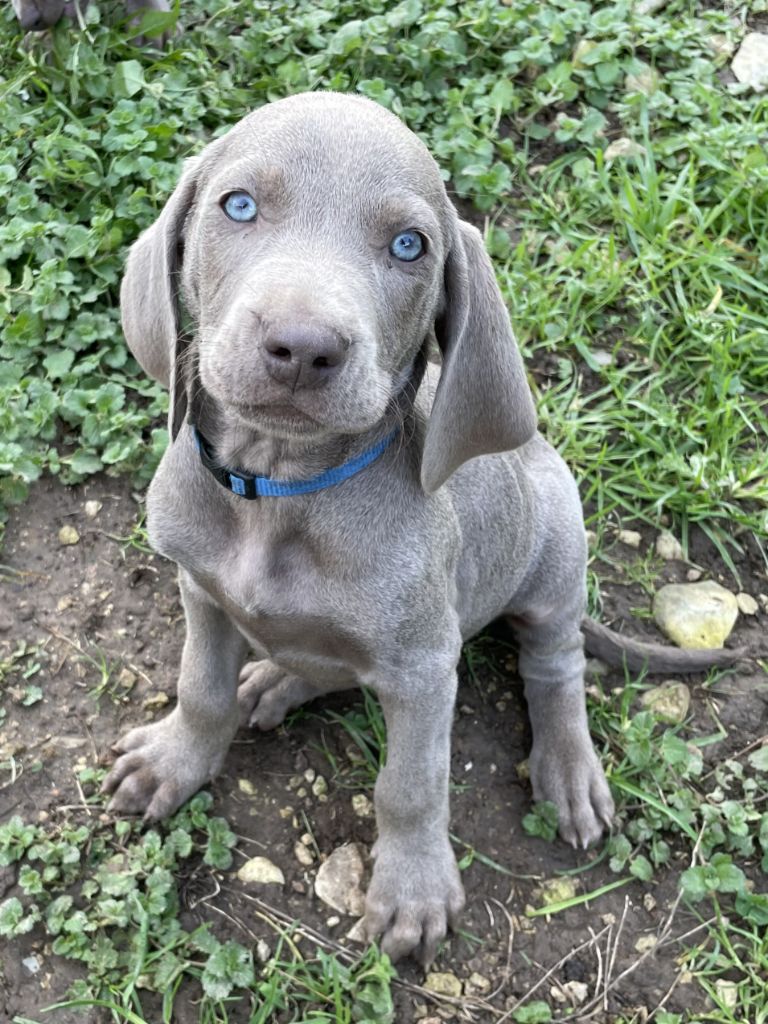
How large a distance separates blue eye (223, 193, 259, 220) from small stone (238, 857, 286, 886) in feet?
7.96

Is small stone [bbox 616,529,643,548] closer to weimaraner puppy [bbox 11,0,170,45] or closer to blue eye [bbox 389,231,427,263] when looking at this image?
blue eye [bbox 389,231,427,263]

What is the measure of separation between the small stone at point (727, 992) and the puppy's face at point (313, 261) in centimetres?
265

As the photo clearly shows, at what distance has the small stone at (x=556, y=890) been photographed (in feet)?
14.6

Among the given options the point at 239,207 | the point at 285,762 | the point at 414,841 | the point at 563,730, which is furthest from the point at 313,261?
the point at 563,730

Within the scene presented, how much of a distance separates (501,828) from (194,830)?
1.21 metres

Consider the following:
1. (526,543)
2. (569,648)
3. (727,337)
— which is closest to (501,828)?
(569,648)

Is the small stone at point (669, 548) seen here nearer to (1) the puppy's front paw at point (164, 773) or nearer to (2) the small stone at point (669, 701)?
(2) the small stone at point (669, 701)

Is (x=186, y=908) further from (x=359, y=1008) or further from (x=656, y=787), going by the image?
(x=656, y=787)

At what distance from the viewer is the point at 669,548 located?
5.42m

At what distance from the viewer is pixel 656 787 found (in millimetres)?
4723

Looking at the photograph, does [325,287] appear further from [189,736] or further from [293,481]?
[189,736]

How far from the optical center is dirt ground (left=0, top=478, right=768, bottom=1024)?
4250mm

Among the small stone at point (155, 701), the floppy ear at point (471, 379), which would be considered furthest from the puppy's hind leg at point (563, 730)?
the small stone at point (155, 701)

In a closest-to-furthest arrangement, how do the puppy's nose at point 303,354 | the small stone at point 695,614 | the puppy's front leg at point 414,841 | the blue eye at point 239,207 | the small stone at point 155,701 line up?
the puppy's nose at point 303,354 → the blue eye at point 239,207 → the puppy's front leg at point 414,841 → the small stone at point 155,701 → the small stone at point 695,614
